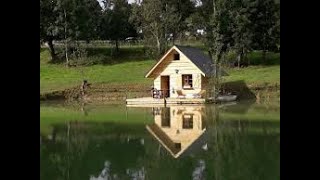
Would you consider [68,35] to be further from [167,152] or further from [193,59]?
[167,152]

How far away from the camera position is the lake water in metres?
10.5

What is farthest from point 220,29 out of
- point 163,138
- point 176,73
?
point 163,138

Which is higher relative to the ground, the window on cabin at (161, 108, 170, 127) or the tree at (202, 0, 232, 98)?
the tree at (202, 0, 232, 98)

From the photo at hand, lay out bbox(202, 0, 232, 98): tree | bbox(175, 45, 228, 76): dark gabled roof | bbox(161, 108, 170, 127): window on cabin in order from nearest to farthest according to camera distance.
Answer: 1. bbox(161, 108, 170, 127): window on cabin
2. bbox(175, 45, 228, 76): dark gabled roof
3. bbox(202, 0, 232, 98): tree

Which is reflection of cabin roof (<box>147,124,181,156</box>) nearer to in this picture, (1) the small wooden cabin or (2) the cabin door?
(1) the small wooden cabin

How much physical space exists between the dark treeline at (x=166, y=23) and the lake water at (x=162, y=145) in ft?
50.5

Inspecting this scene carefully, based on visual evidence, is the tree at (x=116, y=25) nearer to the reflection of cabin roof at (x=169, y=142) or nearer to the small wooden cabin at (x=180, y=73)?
the small wooden cabin at (x=180, y=73)

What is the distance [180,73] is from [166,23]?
14435 mm

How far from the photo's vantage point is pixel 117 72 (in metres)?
39.7

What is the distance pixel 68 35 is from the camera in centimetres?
4378

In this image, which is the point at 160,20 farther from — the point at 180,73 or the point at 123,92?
the point at 180,73

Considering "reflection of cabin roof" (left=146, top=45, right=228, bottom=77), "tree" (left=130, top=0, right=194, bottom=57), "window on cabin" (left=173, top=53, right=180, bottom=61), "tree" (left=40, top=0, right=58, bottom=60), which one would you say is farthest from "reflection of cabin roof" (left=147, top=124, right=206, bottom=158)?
"tree" (left=40, top=0, right=58, bottom=60)
